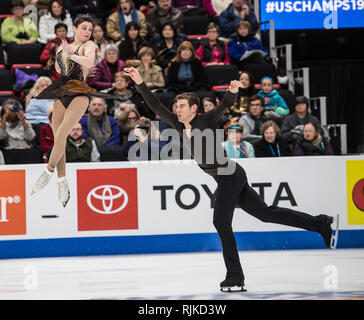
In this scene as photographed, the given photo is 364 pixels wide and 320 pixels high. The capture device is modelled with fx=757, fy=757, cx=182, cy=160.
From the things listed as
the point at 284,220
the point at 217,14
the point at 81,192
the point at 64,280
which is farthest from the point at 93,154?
the point at 217,14

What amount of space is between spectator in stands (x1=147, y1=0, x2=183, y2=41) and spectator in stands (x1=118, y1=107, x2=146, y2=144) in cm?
239

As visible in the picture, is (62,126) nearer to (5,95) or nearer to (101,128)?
(101,128)

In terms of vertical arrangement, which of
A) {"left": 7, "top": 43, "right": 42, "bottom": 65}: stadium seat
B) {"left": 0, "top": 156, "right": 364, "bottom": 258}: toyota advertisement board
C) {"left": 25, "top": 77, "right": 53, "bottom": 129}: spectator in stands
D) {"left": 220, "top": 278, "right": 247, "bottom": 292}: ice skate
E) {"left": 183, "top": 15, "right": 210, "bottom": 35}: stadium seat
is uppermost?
{"left": 183, "top": 15, "right": 210, "bottom": 35}: stadium seat

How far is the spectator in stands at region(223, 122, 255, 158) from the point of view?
10500 mm

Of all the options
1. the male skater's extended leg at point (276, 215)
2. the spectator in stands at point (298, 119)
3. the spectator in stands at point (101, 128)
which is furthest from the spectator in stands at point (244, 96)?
the male skater's extended leg at point (276, 215)

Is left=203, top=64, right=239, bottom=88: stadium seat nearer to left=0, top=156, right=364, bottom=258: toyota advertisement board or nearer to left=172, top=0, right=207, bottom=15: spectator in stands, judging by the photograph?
left=172, top=0, right=207, bottom=15: spectator in stands

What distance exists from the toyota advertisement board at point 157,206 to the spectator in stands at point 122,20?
3.29 metres

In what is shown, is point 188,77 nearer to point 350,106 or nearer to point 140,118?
point 140,118

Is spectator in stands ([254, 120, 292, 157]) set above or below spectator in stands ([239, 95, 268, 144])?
below

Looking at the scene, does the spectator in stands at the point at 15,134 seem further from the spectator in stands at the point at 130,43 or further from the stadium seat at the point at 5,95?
the spectator in stands at the point at 130,43

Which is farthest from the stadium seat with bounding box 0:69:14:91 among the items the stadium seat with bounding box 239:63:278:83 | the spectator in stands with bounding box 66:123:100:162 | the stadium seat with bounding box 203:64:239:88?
the stadium seat with bounding box 239:63:278:83

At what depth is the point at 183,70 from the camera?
39.1 ft

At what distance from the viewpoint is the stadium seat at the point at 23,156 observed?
34.3 feet

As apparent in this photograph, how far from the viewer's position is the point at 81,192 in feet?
33.6
